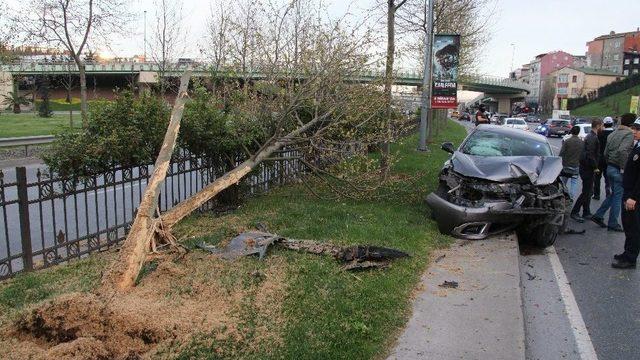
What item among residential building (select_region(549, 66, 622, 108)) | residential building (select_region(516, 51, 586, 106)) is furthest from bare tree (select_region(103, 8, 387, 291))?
residential building (select_region(516, 51, 586, 106))

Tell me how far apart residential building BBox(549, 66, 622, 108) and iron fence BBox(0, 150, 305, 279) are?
350 feet

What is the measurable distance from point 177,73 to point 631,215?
11972 mm

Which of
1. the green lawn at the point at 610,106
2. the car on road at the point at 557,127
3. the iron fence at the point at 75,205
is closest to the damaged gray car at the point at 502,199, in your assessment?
the iron fence at the point at 75,205

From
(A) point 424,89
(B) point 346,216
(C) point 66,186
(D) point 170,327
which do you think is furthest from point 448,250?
(A) point 424,89

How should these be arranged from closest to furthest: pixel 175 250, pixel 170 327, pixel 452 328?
pixel 170 327, pixel 452 328, pixel 175 250

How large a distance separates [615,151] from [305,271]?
632 cm

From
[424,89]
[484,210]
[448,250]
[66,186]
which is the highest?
[424,89]

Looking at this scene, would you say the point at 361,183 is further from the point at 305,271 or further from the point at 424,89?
the point at 424,89

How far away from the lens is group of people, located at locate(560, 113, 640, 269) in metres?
6.59

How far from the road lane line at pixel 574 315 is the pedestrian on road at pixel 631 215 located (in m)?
0.72

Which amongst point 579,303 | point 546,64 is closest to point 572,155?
point 579,303

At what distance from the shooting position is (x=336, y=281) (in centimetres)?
496

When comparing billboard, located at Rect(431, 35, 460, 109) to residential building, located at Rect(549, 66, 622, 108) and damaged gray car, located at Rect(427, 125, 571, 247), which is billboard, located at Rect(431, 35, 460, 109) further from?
residential building, located at Rect(549, 66, 622, 108)

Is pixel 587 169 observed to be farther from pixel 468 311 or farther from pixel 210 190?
pixel 210 190
